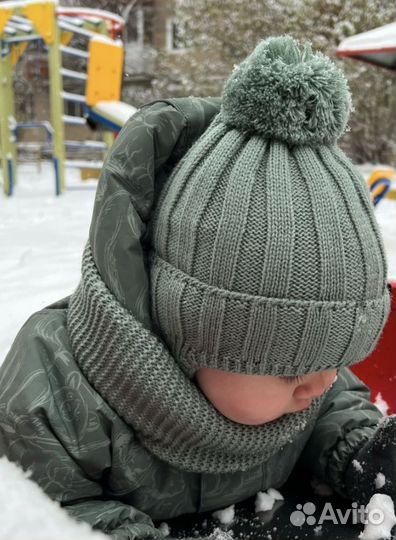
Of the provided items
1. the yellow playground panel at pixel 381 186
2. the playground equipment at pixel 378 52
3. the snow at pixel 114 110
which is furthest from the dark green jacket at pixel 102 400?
the snow at pixel 114 110

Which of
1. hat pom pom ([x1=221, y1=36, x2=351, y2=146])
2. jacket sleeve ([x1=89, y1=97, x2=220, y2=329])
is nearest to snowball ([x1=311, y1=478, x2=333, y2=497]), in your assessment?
jacket sleeve ([x1=89, y1=97, x2=220, y2=329])

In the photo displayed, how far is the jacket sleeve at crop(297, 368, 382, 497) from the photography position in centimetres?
82

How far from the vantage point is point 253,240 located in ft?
1.89

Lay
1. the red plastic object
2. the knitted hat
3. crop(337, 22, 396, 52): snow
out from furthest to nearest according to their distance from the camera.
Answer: crop(337, 22, 396, 52): snow → the red plastic object → the knitted hat

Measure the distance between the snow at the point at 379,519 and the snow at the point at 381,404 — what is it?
1.04 feet

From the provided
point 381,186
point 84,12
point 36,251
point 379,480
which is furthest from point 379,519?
point 84,12

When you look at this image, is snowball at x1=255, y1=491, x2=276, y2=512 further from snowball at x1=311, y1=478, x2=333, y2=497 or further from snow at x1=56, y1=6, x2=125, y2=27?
snow at x1=56, y1=6, x2=125, y2=27

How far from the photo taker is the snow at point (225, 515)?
76 cm

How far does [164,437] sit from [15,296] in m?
0.79

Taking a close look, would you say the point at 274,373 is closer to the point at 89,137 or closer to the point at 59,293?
the point at 59,293

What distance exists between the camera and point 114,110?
11.3ft

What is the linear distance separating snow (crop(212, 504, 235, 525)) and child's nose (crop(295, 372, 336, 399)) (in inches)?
8.6

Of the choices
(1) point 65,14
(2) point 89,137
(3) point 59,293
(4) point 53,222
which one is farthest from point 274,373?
(2) point 89,137
